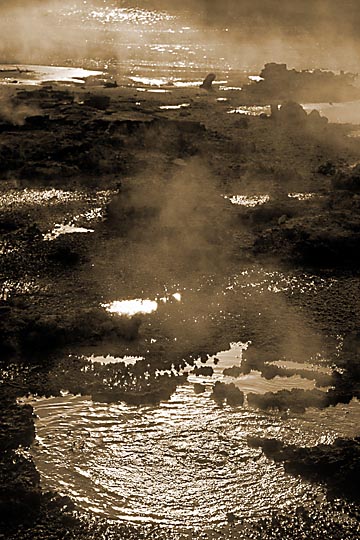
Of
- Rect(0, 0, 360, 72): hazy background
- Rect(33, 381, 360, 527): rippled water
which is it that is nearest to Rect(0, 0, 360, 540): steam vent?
Rect(33, 381, 360, 527): rippled water

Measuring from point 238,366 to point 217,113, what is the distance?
430 inches

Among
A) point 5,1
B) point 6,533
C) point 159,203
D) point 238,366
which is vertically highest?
point 5,1

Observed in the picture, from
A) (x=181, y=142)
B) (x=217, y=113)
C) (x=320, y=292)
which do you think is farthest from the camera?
(x=217, y=113)

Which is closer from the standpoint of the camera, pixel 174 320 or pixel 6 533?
pixel 6 533

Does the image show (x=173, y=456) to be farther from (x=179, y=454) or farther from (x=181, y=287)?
(x=181, y=287)

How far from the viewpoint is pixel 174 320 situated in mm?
8242

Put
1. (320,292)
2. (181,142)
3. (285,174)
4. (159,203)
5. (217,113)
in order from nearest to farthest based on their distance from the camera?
(320,292), (159,203), (285,174), (181,142), (217,113)

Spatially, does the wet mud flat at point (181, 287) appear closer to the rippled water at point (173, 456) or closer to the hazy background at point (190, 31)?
the rippled water at point (173, 456)

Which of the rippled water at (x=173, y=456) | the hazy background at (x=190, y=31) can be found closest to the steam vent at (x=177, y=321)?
the rippled water at (x=173, y=456)

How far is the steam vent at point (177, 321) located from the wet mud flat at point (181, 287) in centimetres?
2

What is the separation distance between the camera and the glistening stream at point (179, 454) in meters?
5.79

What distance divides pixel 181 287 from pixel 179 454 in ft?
9.81

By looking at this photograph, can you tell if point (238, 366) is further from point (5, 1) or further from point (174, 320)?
point (5, 1)

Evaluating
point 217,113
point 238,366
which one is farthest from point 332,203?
point 217,113
